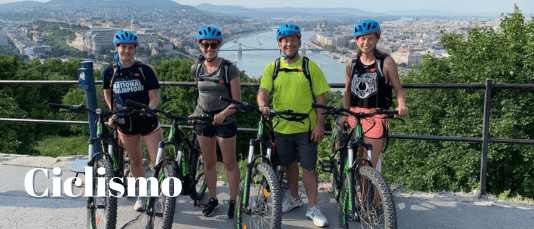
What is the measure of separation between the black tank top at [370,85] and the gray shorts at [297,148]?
1.73 feet

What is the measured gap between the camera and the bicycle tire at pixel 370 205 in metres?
2.99

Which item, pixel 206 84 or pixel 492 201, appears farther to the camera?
pixel 492 201

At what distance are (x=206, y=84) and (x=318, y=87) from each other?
93 centimetres

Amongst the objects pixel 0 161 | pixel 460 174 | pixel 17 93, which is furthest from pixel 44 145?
pixel 0 161

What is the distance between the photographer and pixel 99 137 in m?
3.67

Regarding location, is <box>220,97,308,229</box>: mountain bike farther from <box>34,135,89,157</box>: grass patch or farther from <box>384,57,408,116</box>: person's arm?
<box>34,135,89,157</box>: grass patch

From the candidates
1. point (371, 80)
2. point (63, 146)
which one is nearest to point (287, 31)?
point (371, 80)

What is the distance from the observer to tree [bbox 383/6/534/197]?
17.4 m

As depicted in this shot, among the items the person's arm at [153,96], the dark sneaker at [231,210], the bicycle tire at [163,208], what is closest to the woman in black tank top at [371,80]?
the dark sneaker at [231,210]

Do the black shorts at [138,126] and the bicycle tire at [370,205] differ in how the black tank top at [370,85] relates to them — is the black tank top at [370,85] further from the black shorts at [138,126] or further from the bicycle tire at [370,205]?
the black shorts at [138,126]

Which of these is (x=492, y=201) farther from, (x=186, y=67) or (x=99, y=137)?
(x=186, y=67)

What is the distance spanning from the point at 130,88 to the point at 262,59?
109 metres

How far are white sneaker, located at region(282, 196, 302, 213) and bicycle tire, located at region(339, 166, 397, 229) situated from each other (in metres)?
0.72

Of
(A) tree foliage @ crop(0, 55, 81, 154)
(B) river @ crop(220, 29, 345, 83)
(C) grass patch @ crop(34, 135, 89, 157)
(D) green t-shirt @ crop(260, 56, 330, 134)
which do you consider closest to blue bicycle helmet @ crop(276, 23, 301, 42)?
(D) green t-shirt @ crop(260, 56, 330, 134)
